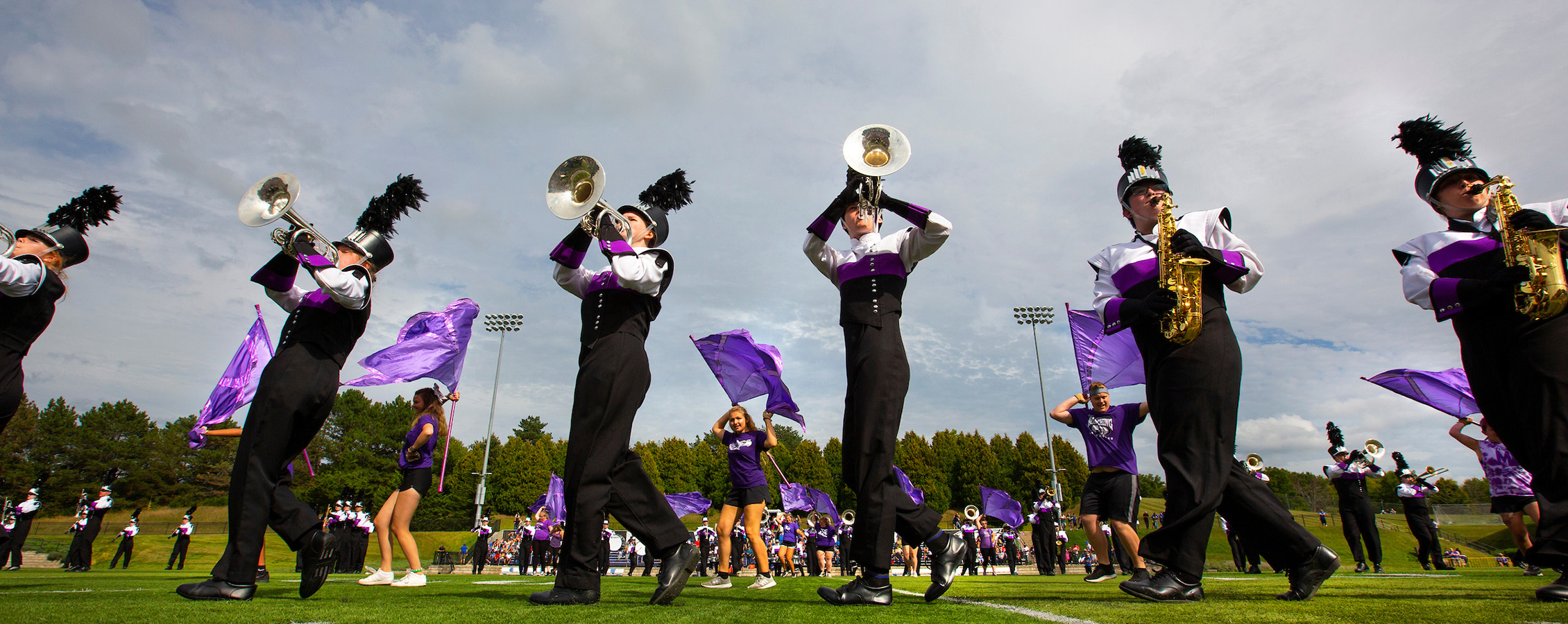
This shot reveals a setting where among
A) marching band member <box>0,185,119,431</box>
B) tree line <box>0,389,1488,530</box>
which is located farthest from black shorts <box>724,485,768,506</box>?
tree line <box>0,389,1488,530</box>

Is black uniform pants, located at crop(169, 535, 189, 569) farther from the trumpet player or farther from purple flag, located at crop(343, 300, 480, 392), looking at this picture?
the trumpet player

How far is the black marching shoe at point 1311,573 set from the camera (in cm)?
335

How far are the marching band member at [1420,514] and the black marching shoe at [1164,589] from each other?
12.9m

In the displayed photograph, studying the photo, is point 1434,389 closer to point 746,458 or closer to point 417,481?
point 746,458

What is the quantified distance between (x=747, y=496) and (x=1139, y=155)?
560cm

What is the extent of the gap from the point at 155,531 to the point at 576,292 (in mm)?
66331

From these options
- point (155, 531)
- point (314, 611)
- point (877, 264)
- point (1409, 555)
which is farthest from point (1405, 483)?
point (155, 531)

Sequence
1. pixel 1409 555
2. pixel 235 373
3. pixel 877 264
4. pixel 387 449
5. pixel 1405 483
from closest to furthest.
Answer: pixel 877 264 → pixel 235 373 → pixel 1405 483 → pixel 1409 555 → pixel 387 449

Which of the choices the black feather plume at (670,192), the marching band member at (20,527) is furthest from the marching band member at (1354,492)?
the marching band member at (20,527)

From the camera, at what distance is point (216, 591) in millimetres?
3699

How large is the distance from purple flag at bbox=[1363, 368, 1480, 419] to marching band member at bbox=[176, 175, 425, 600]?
9.79 m

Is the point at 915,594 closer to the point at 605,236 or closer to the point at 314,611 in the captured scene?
the point at 605,236

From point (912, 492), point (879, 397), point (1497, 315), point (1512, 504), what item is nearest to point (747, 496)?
point (879, 397)

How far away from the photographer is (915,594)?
451 centimetres
